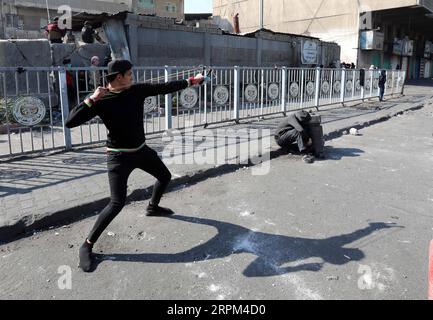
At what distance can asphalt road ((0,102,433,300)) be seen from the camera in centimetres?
307

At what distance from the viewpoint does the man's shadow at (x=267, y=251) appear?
3424 mm

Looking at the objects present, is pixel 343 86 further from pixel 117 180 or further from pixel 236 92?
pixel 117 180

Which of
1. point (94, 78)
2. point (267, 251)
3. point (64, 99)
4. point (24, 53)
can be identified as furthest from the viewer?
point (24, 53)

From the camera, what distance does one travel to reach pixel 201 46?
17.3 m

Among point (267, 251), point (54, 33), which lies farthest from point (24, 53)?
point (267, 251)

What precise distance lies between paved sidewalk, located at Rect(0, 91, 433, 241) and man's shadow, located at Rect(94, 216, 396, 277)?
45.1 inches

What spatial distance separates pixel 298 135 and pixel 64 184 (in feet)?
13.9

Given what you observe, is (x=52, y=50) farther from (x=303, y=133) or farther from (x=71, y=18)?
(x=303, y=133)

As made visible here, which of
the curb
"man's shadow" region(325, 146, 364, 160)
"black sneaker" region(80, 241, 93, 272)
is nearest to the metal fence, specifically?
the curb

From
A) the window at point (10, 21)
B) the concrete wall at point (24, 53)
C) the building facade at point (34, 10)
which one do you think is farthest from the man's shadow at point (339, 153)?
the window at point (10, 21)

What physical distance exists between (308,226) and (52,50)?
10.8m

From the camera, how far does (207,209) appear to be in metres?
4.80

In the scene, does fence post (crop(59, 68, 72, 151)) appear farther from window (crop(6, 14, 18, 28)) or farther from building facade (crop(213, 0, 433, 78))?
window (crop(6, 14, 18, 28))
